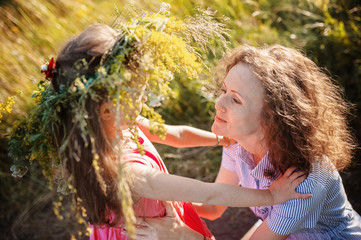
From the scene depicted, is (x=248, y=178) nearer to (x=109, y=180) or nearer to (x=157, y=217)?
(x=157, y=217)

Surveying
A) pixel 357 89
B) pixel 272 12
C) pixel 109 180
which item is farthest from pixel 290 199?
pixel 272 12

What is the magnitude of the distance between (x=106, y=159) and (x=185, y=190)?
1.19 ft

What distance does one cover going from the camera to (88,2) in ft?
12.0

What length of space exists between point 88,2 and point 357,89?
288 cm

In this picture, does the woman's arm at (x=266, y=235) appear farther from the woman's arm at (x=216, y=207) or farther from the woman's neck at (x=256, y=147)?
the woman's arm at (x=216, y=207)

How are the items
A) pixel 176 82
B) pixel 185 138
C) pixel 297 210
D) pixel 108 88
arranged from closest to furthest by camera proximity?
pixel 108 88, pixel 297 210, pixel 185 138, pixel 176 82

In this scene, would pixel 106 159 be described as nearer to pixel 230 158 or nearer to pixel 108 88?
pixel 108 88

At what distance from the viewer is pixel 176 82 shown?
3.41 metres

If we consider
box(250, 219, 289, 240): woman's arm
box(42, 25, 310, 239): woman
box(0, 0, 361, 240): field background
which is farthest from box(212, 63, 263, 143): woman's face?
box(0, 0, 361, 240): field background

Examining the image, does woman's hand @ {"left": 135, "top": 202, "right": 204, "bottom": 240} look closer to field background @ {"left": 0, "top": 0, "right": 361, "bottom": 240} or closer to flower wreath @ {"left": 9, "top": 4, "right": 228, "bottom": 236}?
flower wreath @ {"left": 9, "top": 4, "right": 228, "bottom": 236}

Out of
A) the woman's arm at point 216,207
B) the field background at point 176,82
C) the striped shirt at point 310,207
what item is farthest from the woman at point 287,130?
the field background at point 176,82

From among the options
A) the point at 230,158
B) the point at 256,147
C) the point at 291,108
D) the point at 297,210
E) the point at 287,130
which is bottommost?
the point at 230,158

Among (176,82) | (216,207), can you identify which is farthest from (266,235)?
(176,82)

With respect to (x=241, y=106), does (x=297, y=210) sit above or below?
below
